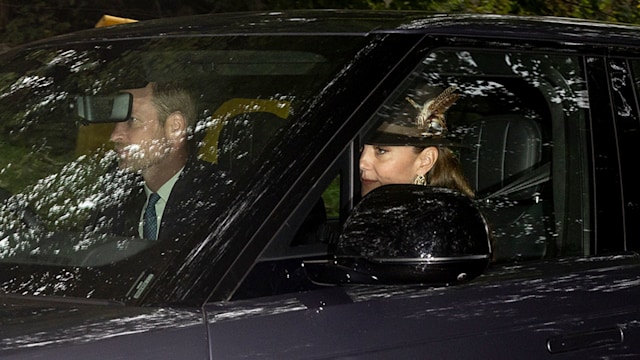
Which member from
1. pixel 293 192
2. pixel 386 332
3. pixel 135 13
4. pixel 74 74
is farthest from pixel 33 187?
pixel 135 13

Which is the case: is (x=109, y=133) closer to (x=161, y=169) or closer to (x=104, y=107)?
(x=104, y=107)

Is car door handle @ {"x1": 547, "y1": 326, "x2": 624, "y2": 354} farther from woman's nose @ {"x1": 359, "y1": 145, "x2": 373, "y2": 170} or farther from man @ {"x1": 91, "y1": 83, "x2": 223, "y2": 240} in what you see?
man @ {"x1": 91, "y1": 83, "x2": 223, "y2": 240}

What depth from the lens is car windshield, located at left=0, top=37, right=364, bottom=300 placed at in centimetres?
273

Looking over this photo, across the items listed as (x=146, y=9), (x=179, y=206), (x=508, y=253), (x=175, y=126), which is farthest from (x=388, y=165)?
(x=146, y=9)

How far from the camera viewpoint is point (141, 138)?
122 inches

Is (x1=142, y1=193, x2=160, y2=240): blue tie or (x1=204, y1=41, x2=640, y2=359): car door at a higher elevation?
(x1=142, y1=193, x2=160, y2=240): blue tie

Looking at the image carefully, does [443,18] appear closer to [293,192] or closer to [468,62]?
[468,62]

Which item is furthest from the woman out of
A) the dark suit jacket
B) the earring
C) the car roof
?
the dark suit jacket

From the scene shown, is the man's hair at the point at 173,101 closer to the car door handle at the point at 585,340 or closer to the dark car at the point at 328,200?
the dark car at the point at 328,200

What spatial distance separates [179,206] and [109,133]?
19.0 inches

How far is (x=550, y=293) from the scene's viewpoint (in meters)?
3.07

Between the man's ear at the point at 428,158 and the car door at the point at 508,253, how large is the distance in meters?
0.09

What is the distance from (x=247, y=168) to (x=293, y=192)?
14cm

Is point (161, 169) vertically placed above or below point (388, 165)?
above
